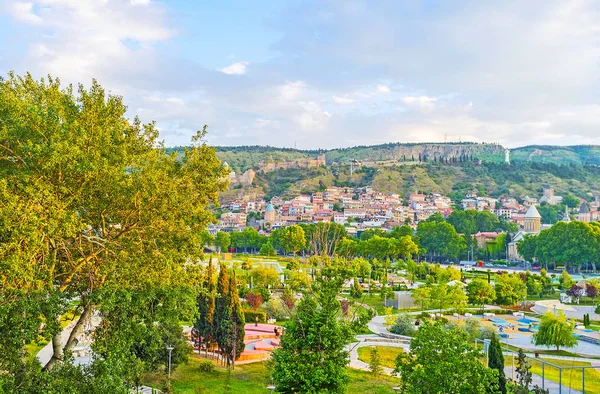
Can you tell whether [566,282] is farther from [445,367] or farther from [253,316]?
[445,367]

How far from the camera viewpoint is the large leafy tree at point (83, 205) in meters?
10.3

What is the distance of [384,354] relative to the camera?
25.4 m

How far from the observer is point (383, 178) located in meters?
155

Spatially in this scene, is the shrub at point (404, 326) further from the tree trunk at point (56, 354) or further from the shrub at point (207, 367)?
the tree trunk at point (56, 354)

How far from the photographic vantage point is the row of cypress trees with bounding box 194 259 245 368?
70.7 feet

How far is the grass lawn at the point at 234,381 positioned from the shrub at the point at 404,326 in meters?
9.71

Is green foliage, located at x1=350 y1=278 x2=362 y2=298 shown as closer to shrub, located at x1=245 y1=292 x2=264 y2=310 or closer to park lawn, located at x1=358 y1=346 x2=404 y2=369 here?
park lawn, located at x1=358 y1=346 x2=404 y2=369

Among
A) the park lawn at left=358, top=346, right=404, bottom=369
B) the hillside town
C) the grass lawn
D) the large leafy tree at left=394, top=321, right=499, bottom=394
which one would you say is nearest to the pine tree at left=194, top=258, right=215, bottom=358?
the grass lawn

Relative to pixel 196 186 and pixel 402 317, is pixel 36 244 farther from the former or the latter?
pixel 402 317

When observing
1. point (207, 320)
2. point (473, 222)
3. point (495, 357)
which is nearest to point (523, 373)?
point (495, 357)

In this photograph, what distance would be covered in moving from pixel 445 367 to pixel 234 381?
975 cm

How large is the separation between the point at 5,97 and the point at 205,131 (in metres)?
4.73

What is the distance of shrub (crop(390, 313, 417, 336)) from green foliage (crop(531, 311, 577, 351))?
7.07 m

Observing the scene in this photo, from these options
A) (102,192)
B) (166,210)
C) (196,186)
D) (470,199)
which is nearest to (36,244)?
(102,192)
